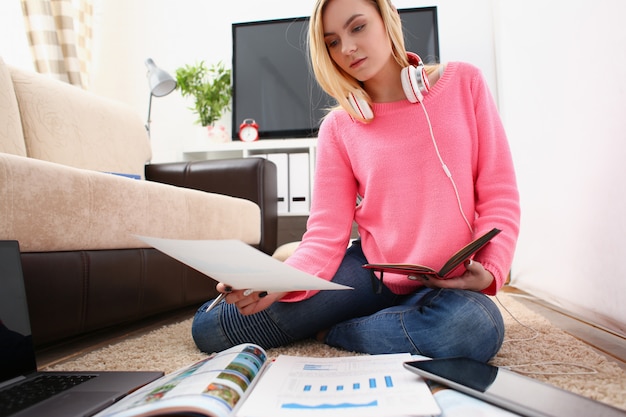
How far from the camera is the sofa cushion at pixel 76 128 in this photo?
144cm

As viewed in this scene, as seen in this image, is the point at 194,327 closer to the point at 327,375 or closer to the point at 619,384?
the point at 327,375

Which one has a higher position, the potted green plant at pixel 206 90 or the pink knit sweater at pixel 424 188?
the potted green plant at pixel 206 90

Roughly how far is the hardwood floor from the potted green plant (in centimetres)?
182

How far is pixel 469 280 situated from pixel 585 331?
0.54 meters

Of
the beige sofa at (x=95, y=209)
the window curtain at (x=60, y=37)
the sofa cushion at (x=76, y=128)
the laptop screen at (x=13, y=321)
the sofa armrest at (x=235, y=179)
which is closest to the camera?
the laptop screen at (x=13, y=321)

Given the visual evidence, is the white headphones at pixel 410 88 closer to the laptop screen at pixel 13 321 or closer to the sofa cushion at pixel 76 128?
the laptop screen at pixel 13 321

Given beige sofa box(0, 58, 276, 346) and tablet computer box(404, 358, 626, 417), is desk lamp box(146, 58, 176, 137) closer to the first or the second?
beige sofa box(0, 58, 276, 346)

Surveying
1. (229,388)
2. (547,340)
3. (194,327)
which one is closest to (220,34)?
(194,327)

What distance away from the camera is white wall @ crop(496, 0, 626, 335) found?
92 cm

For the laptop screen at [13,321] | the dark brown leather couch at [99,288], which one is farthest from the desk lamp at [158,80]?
the laptop screen at [13,321]

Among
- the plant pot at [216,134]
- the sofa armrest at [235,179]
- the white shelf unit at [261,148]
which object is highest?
the plant pot at [216,134]

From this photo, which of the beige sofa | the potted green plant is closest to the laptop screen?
the beige sofa

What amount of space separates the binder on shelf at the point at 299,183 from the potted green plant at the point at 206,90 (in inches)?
19.1

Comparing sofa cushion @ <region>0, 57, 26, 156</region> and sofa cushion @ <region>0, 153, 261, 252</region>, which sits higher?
sofa cushion @ <region>0, 57, 26, 156</region>
